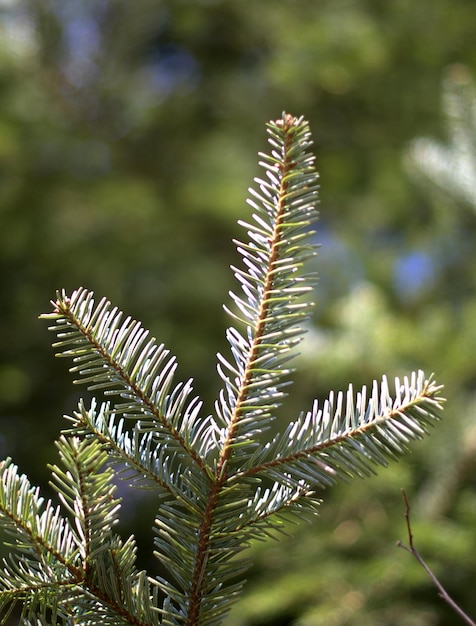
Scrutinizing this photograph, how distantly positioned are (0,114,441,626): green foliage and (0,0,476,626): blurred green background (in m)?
0.88

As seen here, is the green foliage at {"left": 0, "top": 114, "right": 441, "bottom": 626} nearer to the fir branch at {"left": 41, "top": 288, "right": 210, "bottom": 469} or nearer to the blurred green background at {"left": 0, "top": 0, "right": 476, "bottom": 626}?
the fir branch at {"left": 41, "top": 288, "right": 210, "bottom": 469}

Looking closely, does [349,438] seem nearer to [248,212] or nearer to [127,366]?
[127,366]

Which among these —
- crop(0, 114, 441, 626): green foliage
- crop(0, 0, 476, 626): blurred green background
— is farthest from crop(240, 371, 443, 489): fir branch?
crop(0, 0, 476, 626): blurred green background

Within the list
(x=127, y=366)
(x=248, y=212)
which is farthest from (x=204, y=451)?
(x=248, y=212)

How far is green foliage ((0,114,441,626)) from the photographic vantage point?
481 millimetres

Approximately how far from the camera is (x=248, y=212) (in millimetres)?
2600

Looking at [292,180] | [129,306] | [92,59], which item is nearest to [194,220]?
[129,306]

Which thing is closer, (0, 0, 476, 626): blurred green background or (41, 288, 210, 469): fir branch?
(41, 288, 210, 469): fir branch

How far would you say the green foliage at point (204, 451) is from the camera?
481mm

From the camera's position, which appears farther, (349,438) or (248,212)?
(248,212)

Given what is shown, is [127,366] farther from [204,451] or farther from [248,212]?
[248,212]

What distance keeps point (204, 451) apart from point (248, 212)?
2.15 meters

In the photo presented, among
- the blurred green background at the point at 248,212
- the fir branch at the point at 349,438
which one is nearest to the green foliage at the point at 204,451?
the fir branch at the point at 349,438

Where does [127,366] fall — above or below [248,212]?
below
